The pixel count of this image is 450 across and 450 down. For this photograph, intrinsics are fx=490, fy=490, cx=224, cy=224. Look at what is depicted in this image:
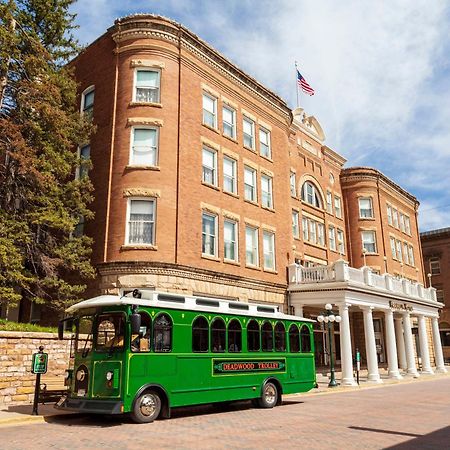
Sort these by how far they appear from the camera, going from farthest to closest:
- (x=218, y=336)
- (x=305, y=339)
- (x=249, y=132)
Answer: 1. (x=249, y=132)
2. (x=305, y=339)
3. (x=218, y=336)

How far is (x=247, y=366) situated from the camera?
50.1 ft

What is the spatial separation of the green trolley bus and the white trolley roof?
0.03m

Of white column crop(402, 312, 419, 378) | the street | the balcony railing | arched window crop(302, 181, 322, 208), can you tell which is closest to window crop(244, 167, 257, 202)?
the balcony railing

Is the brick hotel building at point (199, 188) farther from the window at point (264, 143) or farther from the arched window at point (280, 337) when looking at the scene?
the arched window at point (280, 337)

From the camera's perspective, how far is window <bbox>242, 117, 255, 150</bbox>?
2875 centimetres

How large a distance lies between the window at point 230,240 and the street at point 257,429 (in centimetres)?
1011

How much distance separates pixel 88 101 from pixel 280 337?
16.7 meters

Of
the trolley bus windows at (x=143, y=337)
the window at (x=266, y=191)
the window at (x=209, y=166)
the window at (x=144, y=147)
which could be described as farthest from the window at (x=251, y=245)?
the trolley bus windows at (x=143, y=337)

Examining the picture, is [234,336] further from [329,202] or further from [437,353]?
[437,353]

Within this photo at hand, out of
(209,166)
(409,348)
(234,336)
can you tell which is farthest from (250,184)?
(409,348)

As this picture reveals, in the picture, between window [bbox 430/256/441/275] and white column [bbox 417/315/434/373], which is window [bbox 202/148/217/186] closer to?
white column [bbox 417/315/434/373]

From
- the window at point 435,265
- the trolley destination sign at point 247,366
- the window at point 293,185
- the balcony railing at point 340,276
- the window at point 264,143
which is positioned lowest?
the trolley destination sign at point 247,366

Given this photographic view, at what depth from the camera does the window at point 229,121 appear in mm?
27417

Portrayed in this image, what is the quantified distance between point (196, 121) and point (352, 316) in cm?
2206
